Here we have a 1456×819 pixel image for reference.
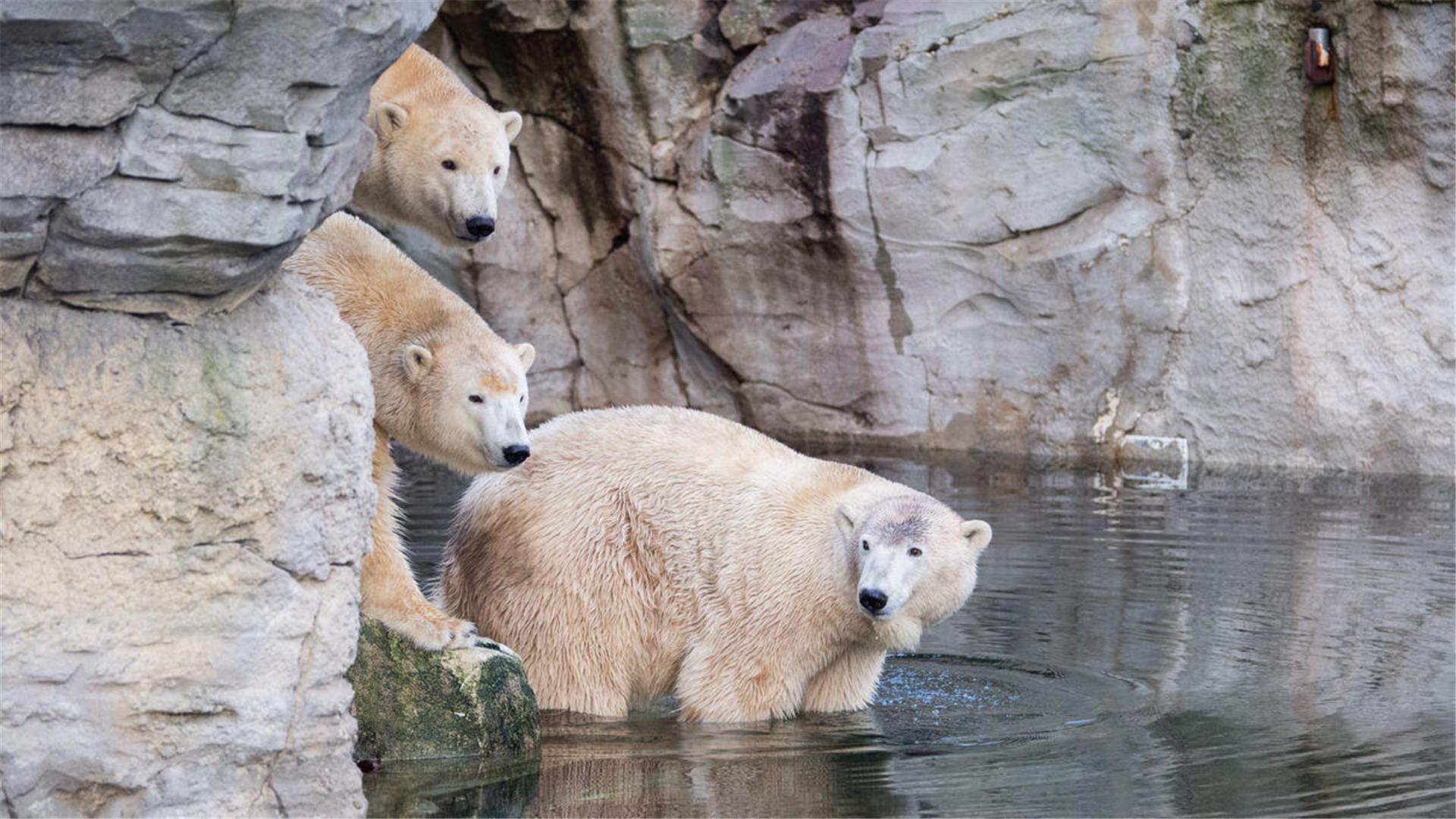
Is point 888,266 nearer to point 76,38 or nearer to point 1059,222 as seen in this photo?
point 1059,222

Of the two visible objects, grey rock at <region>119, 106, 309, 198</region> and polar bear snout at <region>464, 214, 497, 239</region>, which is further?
polar bear snout at <region>464, 214, 497, 239</region>

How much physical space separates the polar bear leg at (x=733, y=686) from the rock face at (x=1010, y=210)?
5.81m

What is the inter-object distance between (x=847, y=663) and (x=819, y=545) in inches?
15.9

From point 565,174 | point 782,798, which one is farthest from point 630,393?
point 782,798

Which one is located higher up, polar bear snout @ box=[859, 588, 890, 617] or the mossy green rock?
polar bear snout @ box=[859, 588, 890, 617]

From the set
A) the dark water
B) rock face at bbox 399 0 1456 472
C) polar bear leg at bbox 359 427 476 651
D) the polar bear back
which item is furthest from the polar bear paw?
rock face at bbox 399 0 1456 472

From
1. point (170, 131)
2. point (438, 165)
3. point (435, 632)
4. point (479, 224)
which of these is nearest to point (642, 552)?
point (435, 632)

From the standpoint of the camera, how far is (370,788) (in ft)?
14.8

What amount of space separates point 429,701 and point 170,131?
6.34ft

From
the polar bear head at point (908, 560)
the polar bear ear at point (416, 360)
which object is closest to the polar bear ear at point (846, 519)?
the polar bear head at point (908, 560)

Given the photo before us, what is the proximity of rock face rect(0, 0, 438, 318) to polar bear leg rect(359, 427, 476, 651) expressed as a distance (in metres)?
1.24

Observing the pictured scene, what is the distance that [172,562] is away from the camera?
380 cm

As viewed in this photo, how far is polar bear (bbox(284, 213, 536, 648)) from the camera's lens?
4.87m

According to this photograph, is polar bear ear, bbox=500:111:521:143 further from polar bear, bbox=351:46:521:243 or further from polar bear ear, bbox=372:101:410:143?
polar bear ear, bbox=372:101:410:143
